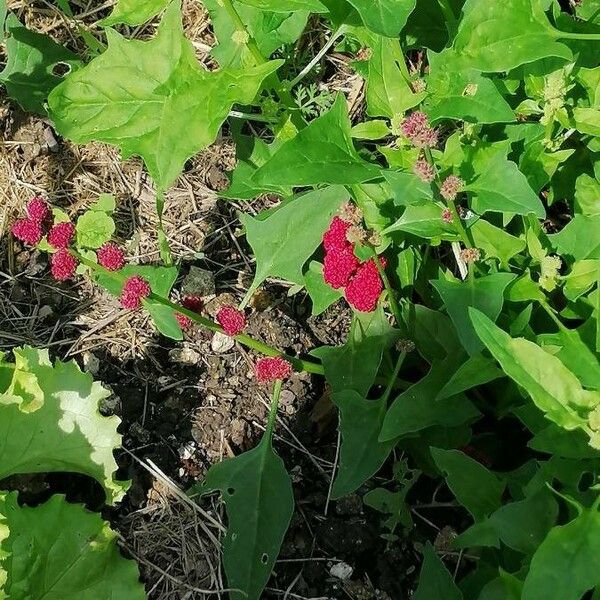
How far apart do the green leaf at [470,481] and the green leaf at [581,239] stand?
19.3 inches

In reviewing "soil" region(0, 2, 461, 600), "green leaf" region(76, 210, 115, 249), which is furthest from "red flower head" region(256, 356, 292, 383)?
"green leaf" region(76, 210, 115, 249)

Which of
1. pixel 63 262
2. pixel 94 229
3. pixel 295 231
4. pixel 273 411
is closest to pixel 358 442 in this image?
pixel 273 411

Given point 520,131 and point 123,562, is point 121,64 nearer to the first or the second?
point 520,131

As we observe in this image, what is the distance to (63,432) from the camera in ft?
6.68

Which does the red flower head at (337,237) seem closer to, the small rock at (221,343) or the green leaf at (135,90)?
the green leaf at (135,90)

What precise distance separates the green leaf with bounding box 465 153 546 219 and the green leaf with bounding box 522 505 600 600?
0.57 m

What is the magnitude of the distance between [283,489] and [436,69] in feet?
3.09

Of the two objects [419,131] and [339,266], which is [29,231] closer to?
[339,266]

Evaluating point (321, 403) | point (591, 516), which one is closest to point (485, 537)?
point (591, 516)

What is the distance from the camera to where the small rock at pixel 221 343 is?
233 cm

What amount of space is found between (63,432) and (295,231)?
68 centimetres

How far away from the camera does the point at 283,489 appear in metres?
2.01

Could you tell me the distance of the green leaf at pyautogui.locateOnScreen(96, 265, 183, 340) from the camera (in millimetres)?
1941

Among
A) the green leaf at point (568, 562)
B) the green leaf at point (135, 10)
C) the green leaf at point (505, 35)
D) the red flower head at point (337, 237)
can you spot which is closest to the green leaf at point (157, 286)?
the red flower head at point (337, 237)
